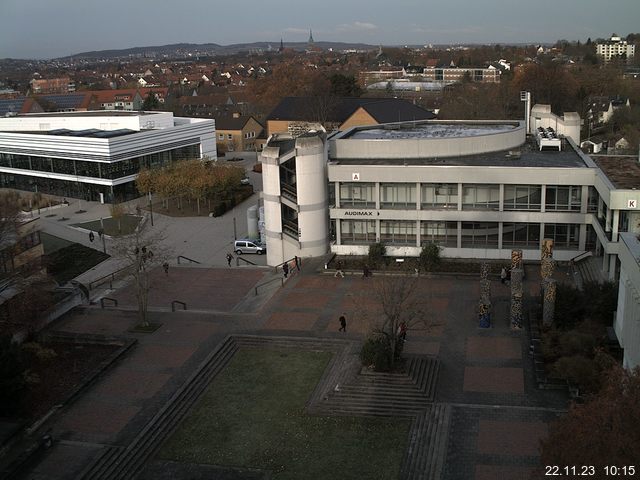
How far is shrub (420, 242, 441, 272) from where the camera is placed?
3688 centimetres

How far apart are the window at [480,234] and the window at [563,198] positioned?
125 inches

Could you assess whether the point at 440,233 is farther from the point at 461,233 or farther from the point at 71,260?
the point at 71,260

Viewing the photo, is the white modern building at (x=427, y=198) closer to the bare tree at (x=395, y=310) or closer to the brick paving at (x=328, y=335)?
the brick paving at (x=328, y=335)

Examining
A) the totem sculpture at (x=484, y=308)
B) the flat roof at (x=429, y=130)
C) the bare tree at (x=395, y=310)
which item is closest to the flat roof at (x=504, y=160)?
the flat roof at (x=429, y=130)

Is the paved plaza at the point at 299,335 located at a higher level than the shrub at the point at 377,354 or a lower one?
lower

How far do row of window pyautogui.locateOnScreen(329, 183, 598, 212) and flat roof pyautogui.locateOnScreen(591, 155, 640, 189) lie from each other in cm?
161

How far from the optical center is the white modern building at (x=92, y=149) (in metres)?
62.1

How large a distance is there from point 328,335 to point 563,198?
53.0 ft

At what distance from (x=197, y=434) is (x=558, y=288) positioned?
1604cm

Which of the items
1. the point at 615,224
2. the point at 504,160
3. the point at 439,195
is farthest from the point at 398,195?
the point at 615,224

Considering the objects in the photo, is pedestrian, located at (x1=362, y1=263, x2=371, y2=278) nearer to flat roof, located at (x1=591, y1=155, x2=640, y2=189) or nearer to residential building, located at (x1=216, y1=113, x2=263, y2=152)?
flat roof, located at (x1=591, y1=155, x2=640, y2=189)

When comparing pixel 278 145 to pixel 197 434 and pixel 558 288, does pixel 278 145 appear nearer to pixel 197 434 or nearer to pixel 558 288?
pixel 558 288

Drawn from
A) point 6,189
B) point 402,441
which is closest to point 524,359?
point 402,441

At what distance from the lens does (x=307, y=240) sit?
131 ft
